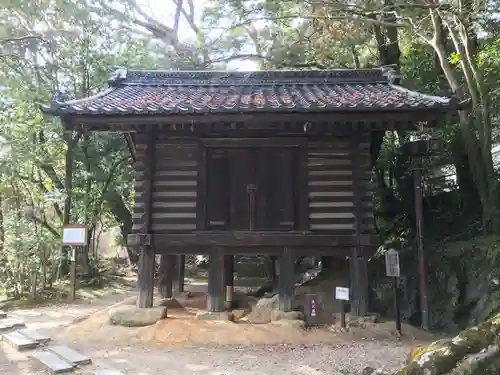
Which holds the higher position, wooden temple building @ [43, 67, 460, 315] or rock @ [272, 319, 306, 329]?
wooden temple building @ [43, 67, 460, 315]

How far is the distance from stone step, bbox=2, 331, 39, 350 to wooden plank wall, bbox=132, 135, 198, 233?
292cm

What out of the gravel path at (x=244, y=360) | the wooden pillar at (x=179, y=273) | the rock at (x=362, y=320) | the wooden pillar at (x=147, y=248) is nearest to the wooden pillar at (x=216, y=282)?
the wooden pillar at (x=147, y=248)

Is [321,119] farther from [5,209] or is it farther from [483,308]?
[5,209]

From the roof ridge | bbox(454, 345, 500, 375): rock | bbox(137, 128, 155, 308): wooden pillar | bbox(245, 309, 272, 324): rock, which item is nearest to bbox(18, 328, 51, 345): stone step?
bbox(137, 128, 155, 308): wooden pillar

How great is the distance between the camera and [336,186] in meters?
9.69

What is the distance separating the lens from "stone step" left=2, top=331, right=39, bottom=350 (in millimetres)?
8016

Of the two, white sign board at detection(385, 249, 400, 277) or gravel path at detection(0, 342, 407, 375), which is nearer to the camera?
gravel path at detection(0, 342, 407, 375)

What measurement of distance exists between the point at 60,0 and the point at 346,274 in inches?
501

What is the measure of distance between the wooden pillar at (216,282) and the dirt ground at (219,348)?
0.52 meters

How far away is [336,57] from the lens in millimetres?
17328

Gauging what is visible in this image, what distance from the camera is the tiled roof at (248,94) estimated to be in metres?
8.53

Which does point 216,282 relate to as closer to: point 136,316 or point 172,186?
point 136,316

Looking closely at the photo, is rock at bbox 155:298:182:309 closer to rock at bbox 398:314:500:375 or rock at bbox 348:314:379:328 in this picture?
rock at bbox 348:314:379:328

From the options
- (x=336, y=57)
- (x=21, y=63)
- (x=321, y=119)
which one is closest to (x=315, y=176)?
(x=321, y=119)
